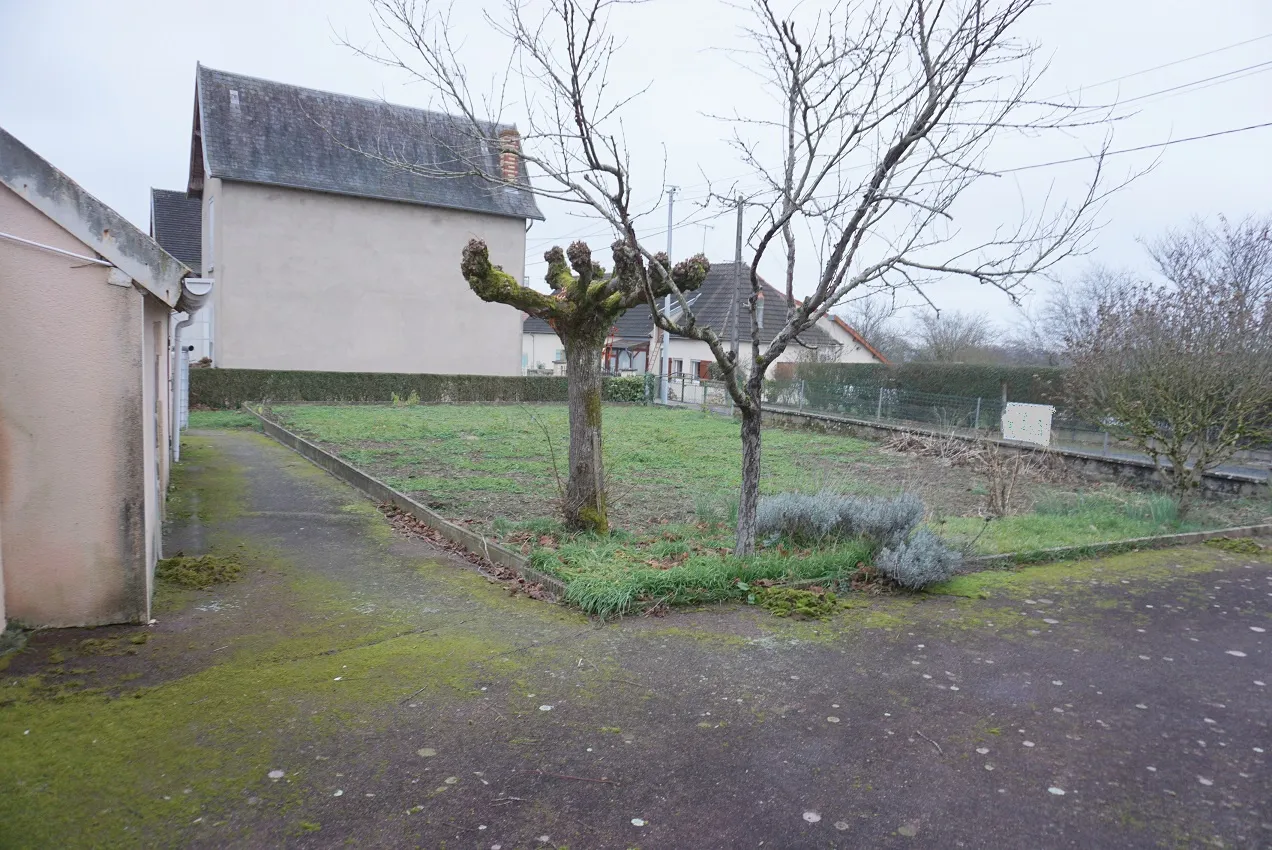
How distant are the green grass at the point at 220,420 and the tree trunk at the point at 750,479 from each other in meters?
16.0

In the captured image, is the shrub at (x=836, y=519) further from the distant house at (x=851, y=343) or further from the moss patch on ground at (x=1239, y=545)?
the distant house at (x=851, y=343)

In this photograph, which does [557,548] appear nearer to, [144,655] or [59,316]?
[144,655]

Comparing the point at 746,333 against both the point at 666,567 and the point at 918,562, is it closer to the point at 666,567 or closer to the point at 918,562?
the point at 918,562

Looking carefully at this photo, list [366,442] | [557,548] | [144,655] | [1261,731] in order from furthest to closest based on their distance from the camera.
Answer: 1. [366,442]
2. [557,548]
3. [144,655]
4. [1261,731]

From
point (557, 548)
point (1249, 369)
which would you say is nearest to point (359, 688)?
point (557, 548)

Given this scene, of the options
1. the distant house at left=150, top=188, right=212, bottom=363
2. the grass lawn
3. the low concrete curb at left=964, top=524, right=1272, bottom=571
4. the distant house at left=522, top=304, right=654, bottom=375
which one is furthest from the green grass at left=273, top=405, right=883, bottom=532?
the distant house at left=522, top=304, right=654, bottom=375

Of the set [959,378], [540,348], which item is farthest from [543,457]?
[540,348]

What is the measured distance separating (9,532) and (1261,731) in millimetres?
7139

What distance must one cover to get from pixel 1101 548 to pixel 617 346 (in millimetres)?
39382

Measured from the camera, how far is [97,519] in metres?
5.21

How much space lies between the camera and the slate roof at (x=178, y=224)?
99.6ft

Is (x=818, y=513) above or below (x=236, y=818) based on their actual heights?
above

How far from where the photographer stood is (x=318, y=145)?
27.1 meters

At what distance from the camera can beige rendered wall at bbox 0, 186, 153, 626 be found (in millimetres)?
4992
